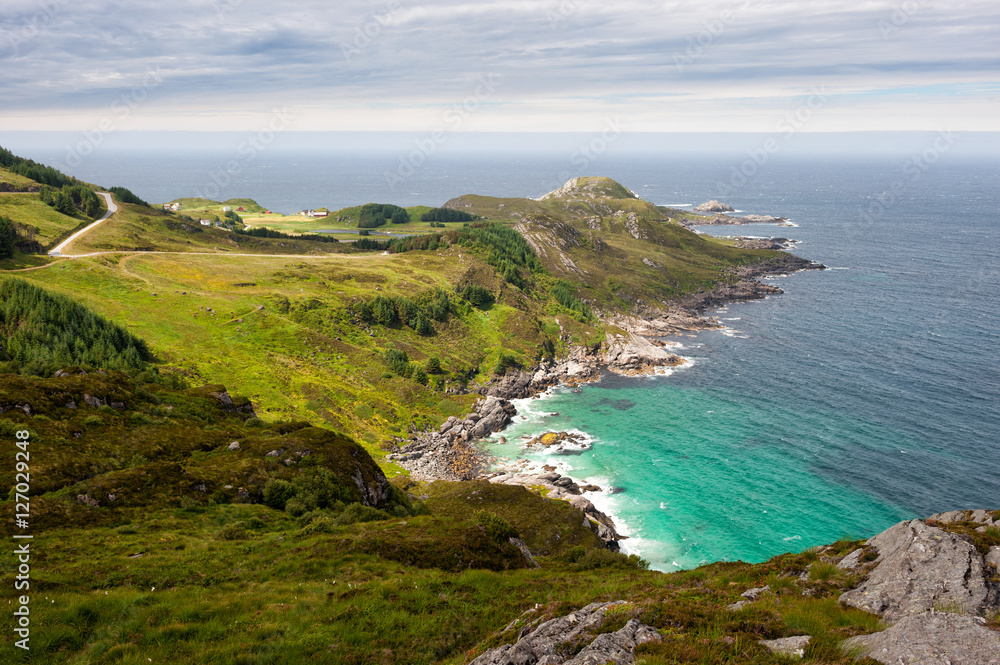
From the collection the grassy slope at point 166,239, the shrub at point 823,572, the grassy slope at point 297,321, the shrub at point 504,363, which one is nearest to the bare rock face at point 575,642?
the shrub at point 823,572

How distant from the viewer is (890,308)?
15850cm

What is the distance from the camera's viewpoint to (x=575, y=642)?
16.6 metres

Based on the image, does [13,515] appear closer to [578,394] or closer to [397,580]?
[397,580]

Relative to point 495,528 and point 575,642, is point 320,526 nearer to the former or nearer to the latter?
point 495,528

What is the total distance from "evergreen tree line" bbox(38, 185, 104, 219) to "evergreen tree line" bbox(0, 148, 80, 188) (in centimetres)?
1242

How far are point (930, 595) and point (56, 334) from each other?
94.9 m

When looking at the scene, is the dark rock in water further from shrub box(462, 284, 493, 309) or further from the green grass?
the green grass

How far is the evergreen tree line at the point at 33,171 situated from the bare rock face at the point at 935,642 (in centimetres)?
21302

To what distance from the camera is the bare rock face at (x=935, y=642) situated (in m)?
12.4

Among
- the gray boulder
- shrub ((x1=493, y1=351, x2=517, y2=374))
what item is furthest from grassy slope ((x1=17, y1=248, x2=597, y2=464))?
the gray boulder

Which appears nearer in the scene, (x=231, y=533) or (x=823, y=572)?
(x=823, y=572)

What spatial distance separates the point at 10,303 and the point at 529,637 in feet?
294

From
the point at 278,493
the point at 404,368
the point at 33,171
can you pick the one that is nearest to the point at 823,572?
the point at 278,493

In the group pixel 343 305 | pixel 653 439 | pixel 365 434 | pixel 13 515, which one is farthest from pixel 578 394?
pixel 13 515
